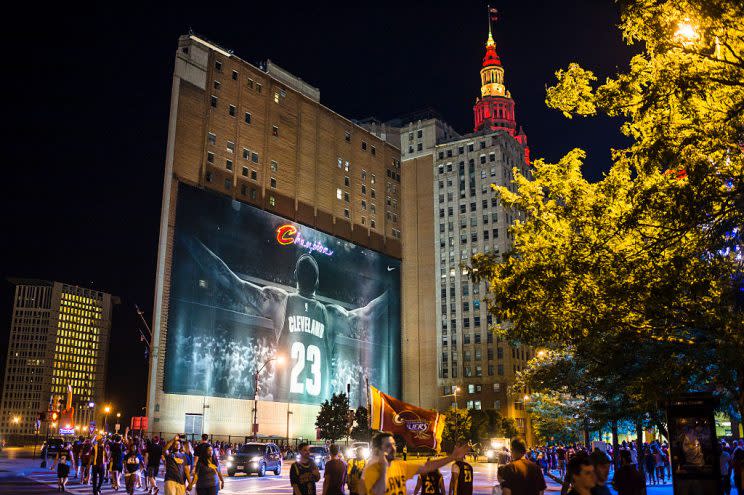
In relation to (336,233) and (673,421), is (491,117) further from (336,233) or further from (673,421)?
(673,421)

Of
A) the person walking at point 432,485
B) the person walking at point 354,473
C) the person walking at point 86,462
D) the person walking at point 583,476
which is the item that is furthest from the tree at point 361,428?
the person walking at point 583,476

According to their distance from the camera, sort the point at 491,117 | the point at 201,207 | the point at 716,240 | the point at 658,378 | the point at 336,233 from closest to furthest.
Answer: the point at 716,240, the point at 658,378, the point at 201,207, the point at 336,233, the point at 491,117

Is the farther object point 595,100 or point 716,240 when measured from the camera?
point 595,100

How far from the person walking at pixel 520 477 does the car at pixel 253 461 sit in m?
31.0

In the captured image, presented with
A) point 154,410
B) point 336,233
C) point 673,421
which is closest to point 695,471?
point 673,421

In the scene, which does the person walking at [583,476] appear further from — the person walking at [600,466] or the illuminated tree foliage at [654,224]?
the illuminated tree foliage at [654,224]

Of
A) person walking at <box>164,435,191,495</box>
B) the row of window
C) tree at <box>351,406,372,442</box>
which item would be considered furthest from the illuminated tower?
person walking at <box>164,435,191,495</box>

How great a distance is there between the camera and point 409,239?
366 feet

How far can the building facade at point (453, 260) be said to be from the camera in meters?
108

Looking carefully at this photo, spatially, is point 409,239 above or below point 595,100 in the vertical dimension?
above

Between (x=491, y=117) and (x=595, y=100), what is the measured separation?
497 feet

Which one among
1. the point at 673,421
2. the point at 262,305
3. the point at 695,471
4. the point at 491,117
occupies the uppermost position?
the point at 491,117

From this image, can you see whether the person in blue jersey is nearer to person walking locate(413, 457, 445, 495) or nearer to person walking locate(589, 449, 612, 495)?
person walking locate(413, 457, 445, 495)

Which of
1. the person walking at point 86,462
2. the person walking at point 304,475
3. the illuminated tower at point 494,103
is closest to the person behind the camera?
the person walking at point 304,475
